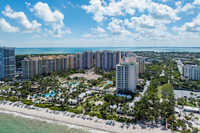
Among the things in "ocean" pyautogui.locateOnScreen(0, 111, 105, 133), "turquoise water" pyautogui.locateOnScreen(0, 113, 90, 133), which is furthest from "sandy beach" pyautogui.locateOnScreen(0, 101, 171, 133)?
"turquoise water" pyautogui.locateOnScreen(0, 113, 90, 133)

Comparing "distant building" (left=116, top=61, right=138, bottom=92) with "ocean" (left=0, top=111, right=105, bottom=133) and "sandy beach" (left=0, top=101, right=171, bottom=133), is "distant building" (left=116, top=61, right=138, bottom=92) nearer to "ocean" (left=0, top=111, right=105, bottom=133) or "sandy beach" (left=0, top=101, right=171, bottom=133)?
"sandy beach" (left=0, top=101, right=171, bottom=133)

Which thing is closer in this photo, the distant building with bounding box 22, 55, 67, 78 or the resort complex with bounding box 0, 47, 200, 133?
the resort complex with bounding box 0, 47, 200, 133

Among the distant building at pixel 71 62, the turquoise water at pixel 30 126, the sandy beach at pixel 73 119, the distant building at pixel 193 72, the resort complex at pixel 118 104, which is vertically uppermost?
the distant building at pixel 71 62

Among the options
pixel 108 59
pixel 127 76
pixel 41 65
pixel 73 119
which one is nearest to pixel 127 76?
pixel 127 76

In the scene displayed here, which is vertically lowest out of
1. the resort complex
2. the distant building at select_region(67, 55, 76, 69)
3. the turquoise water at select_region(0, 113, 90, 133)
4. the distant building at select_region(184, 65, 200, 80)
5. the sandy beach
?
the turquoise water at select_region(0, 113, 90, 133)

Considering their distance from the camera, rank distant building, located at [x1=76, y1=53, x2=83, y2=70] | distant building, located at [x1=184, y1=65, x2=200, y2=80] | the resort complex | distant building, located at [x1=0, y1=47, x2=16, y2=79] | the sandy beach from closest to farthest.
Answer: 1. the sandy beach
2. the resort complex
3. distant building, located at [x1=184, y1=65, x2=200, y2=80]
4. distant building, located at [x1=0, y1=47, x2=16, y2=79]
5. distant building, located at [x1=76, y1=53, x2=83, y2=70]

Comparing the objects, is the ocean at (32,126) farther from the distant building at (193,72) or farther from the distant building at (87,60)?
the distant building at (87,60)

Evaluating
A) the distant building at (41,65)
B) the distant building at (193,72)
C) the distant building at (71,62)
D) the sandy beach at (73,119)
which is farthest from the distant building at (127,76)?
the distant building at (71,62)
